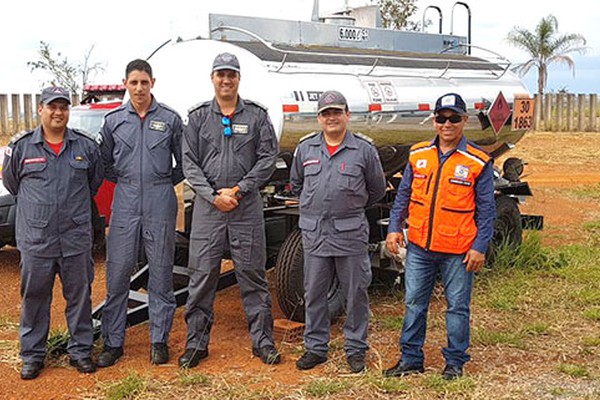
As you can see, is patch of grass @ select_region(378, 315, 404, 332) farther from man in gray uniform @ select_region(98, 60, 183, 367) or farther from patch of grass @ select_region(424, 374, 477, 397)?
man in gray uniform @ select_region(98, 60, 183, 367)

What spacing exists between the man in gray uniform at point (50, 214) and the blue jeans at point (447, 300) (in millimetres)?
2095

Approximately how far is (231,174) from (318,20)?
10.6ft

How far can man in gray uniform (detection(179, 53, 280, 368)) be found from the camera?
206 inches

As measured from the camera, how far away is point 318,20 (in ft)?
26.2

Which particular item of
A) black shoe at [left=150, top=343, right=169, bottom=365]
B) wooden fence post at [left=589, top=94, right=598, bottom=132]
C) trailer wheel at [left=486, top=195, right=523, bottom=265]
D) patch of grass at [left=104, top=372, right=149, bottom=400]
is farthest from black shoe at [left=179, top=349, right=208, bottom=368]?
wooden fence post at [left=589, top=94, right=598, bottom=132]

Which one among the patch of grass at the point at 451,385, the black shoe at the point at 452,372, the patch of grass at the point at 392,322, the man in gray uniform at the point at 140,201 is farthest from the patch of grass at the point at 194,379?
the patch of grass at the point at 392,322

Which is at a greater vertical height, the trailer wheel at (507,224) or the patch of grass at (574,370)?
the trailer wheel at (507,224)

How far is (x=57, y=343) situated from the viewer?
5.49 meters

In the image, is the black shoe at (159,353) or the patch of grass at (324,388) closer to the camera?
the patch of grass at (324,388)

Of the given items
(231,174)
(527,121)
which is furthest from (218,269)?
(527,121)

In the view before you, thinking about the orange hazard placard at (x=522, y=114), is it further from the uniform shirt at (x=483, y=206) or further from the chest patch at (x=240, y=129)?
the chest patch at (x=240, y=129)

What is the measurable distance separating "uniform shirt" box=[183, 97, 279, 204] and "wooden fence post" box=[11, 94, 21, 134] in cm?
1529

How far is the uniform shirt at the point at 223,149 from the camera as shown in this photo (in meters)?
5.28

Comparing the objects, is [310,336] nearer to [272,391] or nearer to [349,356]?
[349,356]
